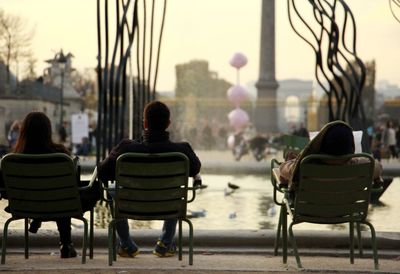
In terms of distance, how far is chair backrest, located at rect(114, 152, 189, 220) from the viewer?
6.59 metres

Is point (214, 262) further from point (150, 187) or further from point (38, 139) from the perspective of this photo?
point (38, 139)

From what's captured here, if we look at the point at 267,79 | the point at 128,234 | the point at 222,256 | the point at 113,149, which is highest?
the point at 267,79

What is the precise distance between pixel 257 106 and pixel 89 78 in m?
23.3

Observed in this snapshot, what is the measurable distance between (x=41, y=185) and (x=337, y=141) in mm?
1780

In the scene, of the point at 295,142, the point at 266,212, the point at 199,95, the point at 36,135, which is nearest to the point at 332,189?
the point at 36,135

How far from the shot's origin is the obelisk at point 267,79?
54.7m

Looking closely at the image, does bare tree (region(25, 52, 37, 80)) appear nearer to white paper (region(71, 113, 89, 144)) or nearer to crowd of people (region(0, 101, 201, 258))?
white paper (region(71, 113, 89, 144))

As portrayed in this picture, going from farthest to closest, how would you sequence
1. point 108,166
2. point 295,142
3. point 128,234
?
point 295,142 < point 128,234 < point 108,166

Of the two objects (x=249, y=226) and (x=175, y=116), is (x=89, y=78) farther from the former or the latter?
(x=249, y=226)

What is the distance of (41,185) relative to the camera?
21.8 feet

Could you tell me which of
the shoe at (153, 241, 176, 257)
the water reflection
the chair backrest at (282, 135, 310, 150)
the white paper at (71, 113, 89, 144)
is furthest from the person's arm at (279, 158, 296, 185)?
the white paper at (71, 113, 89, 144)

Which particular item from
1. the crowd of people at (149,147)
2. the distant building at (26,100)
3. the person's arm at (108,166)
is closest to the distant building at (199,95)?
the distant building at (26,100)

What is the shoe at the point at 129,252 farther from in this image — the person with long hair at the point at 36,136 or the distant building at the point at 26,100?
the distant building at the point at 26,100

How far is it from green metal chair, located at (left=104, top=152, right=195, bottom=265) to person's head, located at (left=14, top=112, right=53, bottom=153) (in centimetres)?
59
